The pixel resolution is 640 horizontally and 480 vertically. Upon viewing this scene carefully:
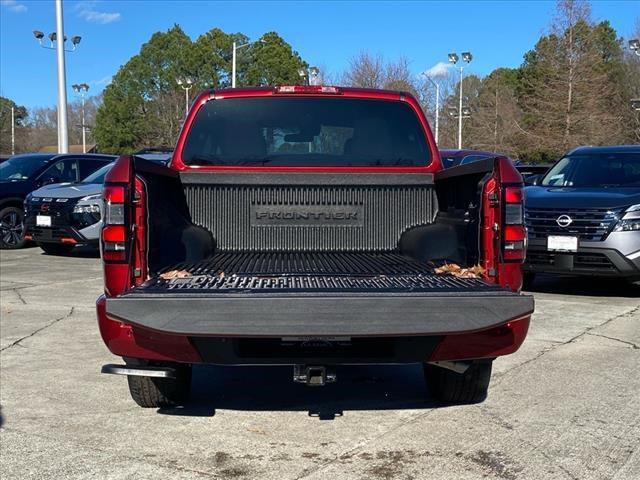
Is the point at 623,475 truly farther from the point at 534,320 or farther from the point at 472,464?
the point at 534,320

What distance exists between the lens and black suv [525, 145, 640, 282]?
8289 mm

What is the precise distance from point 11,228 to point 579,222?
417 inches

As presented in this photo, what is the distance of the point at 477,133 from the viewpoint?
148ft

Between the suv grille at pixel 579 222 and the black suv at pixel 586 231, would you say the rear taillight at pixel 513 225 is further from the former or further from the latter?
the black suv at pixel 586 231

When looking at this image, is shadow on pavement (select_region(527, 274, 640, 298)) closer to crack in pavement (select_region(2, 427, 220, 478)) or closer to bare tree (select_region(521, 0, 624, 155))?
crack in pavement (select_region(2, 427, 220, 478))

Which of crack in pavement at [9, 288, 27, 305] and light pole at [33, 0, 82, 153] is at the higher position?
light pole at [33, 0, 82, 153]

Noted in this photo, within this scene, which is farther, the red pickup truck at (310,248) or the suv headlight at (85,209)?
the suv headlight at (85,209)

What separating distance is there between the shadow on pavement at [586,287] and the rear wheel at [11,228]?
9.63m

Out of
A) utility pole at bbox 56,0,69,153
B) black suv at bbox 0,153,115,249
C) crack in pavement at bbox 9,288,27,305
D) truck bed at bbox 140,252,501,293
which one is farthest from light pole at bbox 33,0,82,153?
truck bed at bbox 140,252,501,293

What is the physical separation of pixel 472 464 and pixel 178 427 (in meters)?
1.72

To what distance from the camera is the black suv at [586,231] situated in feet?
27.2

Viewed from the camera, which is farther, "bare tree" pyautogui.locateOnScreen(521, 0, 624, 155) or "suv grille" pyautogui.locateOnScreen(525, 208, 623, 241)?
"bare tree" pyautogui.locateOnScreen(521, 0, 624, 155)

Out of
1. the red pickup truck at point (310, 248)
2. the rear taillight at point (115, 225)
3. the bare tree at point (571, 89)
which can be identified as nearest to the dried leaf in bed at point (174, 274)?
the red pickup truck at point (310, 248)

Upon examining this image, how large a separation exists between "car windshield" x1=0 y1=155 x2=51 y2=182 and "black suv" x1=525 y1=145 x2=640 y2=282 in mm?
9886
